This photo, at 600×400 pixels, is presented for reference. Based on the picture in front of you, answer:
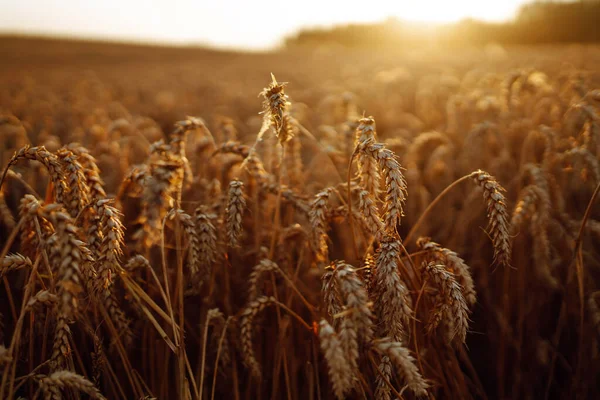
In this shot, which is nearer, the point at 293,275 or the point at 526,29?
the point at 293,275

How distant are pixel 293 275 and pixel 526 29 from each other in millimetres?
46249

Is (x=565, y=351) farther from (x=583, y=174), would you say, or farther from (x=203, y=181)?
(x=203, y=181)

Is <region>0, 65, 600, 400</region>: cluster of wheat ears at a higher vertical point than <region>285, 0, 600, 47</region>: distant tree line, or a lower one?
lower

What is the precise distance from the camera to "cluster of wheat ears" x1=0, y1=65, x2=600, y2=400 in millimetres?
1225

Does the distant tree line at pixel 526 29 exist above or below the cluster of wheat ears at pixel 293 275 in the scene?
above

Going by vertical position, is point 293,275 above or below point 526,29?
below

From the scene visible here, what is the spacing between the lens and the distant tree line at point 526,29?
3733 centimetres

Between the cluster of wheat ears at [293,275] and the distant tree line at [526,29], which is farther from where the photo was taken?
the distant tree line at [526,29]

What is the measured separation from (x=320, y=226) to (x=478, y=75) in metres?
5.27

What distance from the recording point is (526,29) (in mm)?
40406

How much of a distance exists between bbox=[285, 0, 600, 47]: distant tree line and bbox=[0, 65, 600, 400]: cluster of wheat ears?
38.2 m

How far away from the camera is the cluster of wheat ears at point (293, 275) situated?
1.22 meters

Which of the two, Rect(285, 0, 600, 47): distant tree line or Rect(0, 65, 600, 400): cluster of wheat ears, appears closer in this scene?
Rect(0, 65, 600, 400): cluster of wheat ears

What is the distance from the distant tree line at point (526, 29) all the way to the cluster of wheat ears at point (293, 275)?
38.2 meters
